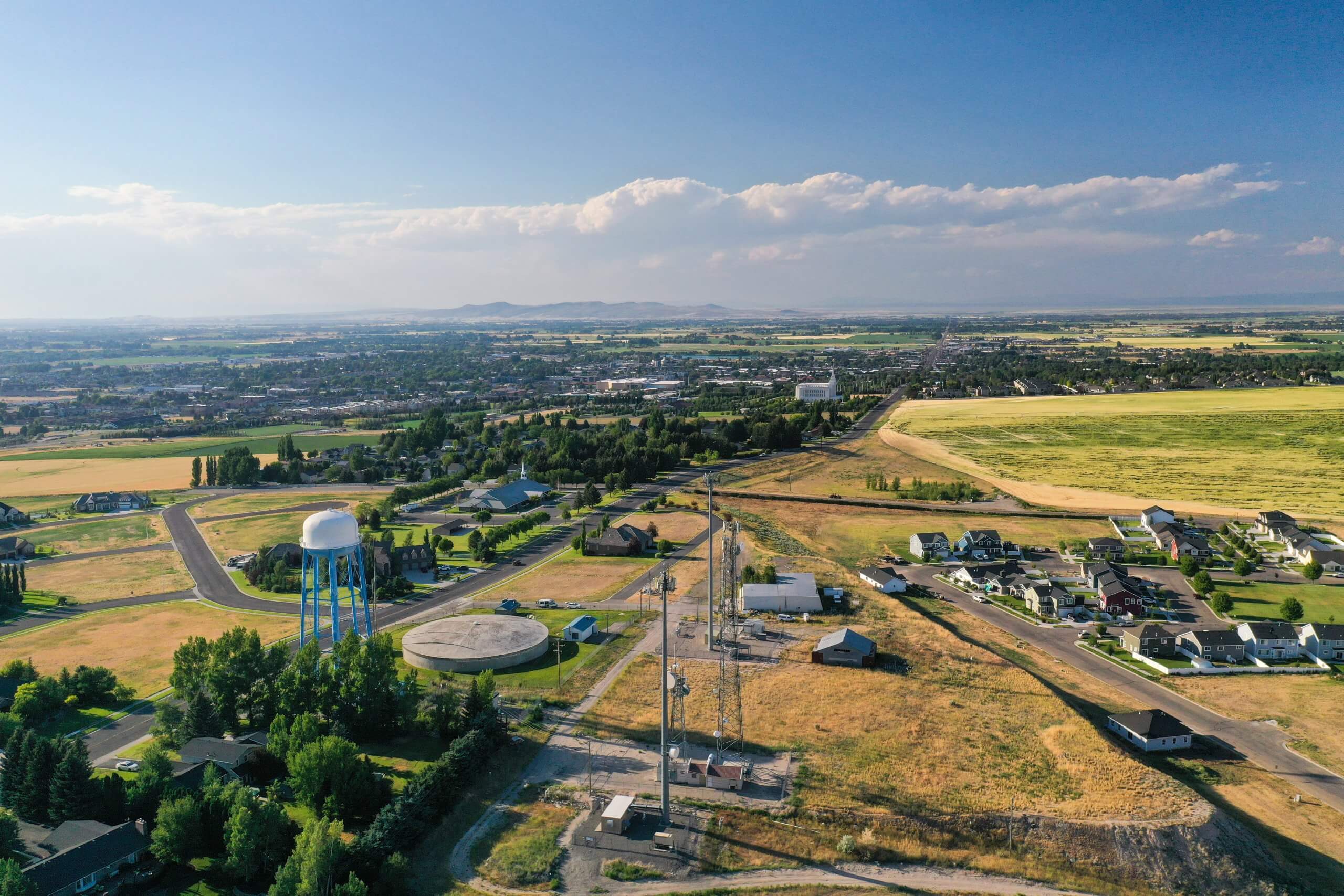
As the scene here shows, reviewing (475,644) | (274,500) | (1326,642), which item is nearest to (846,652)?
(475,644)

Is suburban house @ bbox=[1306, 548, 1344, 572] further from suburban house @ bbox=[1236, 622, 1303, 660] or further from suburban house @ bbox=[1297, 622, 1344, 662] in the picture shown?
suburban house @ bbox=[1236, 622, 1303, 660]

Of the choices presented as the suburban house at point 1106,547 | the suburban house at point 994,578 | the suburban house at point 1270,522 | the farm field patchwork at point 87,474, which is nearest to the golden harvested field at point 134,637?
the suburban house at point 994,578

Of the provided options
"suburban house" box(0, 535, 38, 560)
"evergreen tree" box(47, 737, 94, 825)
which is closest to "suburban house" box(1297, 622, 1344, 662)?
"evergreen tree" box(47, 737, 94, 825)

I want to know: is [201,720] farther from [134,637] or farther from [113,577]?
[113,577]

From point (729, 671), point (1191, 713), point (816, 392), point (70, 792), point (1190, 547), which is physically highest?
point (816, 392)

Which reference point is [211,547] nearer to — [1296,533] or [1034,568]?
[1034,568]

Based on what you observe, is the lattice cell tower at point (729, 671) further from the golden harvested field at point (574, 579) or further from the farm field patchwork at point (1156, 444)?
the farm field patchwork at point (1156, 444)

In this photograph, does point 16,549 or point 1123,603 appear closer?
point 1123,603
